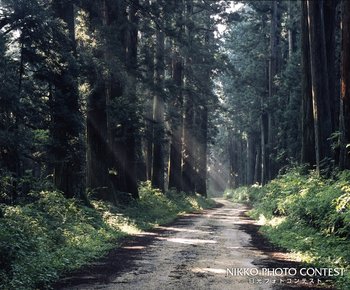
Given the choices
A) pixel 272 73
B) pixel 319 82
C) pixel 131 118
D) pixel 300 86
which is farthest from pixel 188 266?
pixel 272 73

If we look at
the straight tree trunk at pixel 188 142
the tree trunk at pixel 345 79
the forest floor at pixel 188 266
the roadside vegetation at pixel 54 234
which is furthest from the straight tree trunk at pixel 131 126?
the straight tree trunk at pixel 188 142

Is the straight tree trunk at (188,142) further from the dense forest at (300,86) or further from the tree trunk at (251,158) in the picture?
the tree trunk at (251,158)

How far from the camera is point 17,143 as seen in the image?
39.6ft

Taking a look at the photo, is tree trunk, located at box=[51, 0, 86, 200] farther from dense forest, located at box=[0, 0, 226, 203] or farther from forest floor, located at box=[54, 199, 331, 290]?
forest floor, located at box=[54, 199, 331, 290]

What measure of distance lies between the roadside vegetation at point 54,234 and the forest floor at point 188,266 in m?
0.43

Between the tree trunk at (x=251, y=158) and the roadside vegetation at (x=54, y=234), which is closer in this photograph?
the roadside vegetation at (x=54, y=234)

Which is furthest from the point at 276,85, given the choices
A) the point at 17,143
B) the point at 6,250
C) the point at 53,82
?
the point at 6,250

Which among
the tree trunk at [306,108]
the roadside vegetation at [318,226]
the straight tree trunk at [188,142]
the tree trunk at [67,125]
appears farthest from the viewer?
the straight tree trunk at [188,142]

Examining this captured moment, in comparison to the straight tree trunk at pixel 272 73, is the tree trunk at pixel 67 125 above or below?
below

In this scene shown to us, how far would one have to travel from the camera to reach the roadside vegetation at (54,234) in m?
7.74

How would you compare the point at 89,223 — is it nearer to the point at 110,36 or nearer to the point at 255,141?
the point at 110,36

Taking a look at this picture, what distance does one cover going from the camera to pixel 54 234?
1085 centimetres

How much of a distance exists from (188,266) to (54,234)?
3740mm

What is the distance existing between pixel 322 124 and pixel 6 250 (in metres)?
12.7
